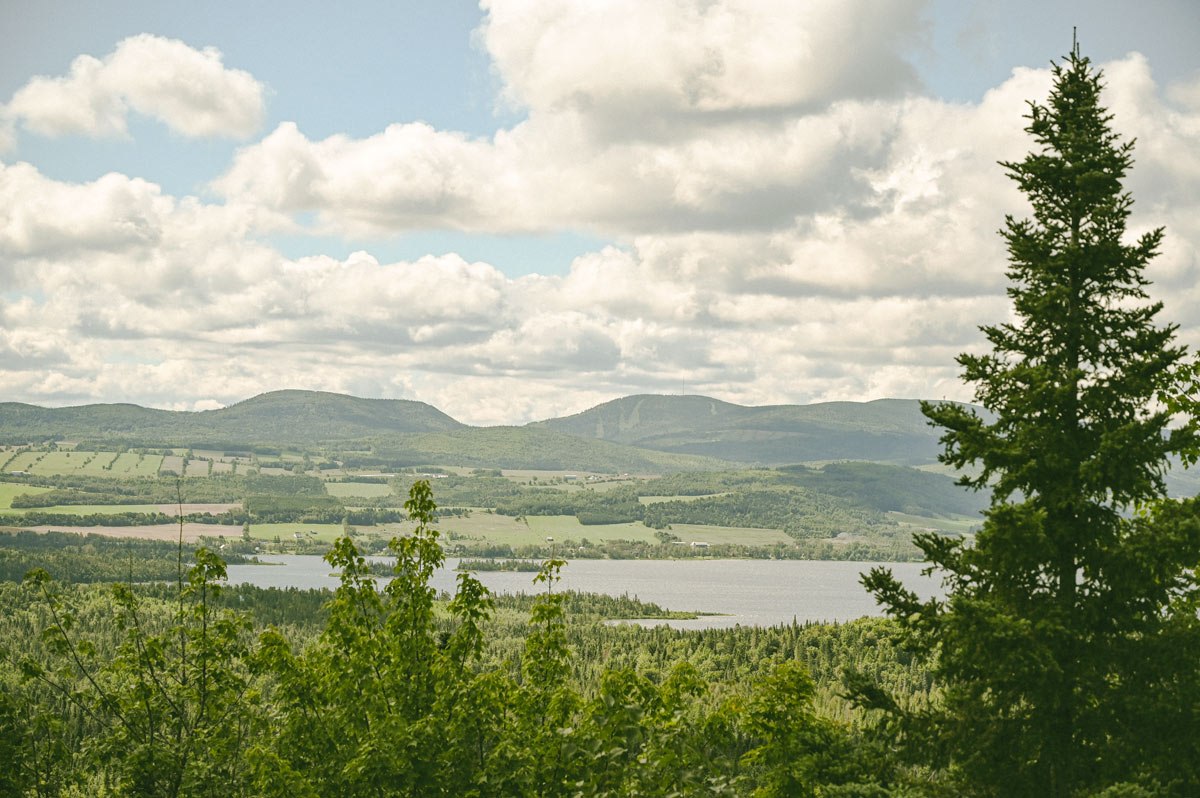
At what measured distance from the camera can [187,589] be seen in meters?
14.8

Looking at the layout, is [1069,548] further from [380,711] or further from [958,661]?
[380,711]

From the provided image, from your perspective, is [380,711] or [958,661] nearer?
[958,661]

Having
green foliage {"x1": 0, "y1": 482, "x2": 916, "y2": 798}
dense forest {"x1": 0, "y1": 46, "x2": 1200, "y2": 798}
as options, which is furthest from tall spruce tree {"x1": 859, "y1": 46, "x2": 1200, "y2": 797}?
green foliage {"x1": 0, "y1": 482, "x2": 916, "y2": 798}

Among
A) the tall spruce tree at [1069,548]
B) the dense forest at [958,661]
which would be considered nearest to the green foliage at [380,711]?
the dense forest at [958,661]

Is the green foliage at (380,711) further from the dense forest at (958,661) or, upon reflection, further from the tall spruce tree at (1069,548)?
the tall spruce tree at (1069,548)

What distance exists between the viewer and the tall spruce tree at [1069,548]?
1280cm

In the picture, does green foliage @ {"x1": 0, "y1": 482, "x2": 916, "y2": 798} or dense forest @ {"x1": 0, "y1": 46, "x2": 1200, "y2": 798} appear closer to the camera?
dense forest @ {"x1": 0, "y1": 46, "x2": 1200, "y2": 798}

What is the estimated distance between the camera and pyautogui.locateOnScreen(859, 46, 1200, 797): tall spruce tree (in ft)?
42.0

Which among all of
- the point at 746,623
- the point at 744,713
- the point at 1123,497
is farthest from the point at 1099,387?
the point at 746,623

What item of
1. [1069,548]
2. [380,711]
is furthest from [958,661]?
[380,711]

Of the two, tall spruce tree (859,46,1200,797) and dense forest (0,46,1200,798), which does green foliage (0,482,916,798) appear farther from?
tall spruce tree (859,46,1200,797)

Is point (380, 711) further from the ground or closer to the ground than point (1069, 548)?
closer to the ground

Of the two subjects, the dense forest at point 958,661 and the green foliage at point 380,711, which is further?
the green foliage at point 380,711

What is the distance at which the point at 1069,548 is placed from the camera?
1363 cm
